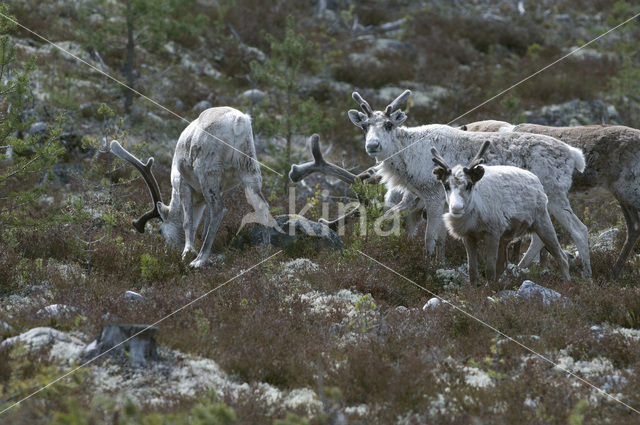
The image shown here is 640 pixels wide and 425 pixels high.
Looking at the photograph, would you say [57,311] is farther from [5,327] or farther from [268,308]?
[268,308]

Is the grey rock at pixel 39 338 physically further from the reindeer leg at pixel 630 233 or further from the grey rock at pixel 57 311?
the reindeer leg at pixel 630 233

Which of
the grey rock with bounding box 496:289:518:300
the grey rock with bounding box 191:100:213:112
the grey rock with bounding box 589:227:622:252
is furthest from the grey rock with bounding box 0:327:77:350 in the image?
the grey rock with bounding box 191:100:213:112

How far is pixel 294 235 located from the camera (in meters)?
10.3

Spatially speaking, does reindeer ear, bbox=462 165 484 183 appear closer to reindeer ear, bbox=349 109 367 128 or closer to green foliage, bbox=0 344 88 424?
reindeer ear, bbox=349 109 367 128

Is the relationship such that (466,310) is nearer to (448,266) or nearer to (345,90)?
(448,266)

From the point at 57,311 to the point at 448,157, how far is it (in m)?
5.90

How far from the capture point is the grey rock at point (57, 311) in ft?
21.9

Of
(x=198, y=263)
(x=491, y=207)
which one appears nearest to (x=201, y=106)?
(x=198, y=263)

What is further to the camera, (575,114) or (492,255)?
(575,114)

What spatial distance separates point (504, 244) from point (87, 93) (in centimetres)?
1231

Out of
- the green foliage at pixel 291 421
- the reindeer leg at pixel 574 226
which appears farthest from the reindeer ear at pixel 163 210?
the green foliage at pixel 291 421

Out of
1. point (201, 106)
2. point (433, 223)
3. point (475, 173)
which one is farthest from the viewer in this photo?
point (201, 106)

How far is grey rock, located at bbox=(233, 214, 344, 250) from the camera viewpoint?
10.2 metres

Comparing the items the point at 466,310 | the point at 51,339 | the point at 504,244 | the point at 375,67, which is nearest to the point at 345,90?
the point at 375,67
